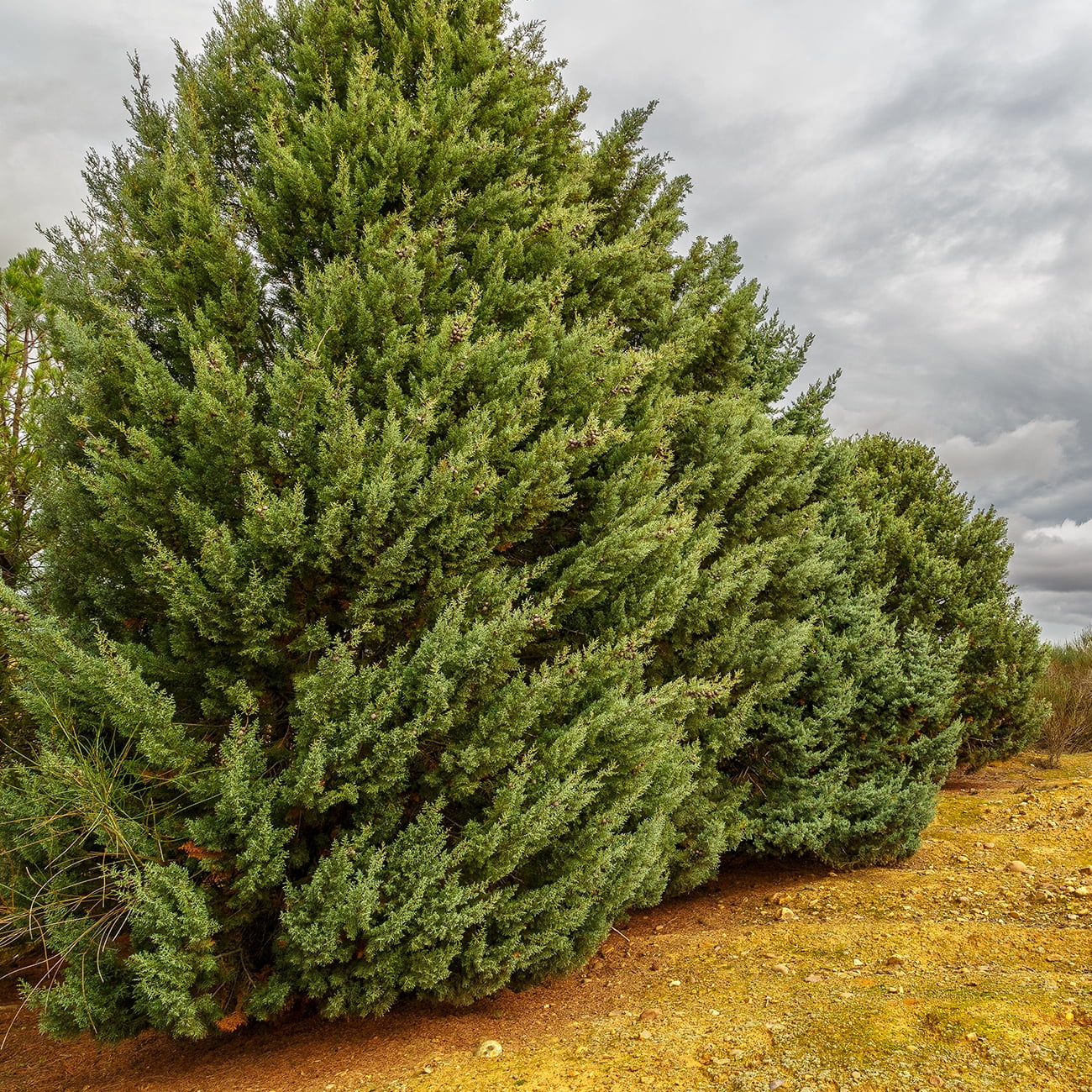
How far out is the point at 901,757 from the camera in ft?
23.2

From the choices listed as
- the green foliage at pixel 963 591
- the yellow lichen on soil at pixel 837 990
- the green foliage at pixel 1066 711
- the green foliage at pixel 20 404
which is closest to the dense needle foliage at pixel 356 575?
the yellow lichen on soil at pixel 837 990

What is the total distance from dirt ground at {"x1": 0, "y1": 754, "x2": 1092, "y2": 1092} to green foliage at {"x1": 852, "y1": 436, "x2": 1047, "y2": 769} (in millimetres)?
4732

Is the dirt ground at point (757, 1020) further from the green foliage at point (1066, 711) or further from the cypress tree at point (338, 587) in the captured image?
the green foliage at point (1066, 711)

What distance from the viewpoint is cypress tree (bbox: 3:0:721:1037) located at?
3635mm

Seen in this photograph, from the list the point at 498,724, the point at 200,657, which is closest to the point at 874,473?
the point at 498,724

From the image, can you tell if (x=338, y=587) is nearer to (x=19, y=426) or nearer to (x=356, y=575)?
(x=356, y=575)

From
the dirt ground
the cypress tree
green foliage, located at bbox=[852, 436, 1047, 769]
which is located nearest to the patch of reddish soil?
the dirt ground

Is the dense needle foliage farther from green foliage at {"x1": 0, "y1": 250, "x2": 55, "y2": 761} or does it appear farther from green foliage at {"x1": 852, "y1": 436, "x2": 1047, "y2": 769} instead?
green foliage at {"x1": 852, "y1": 436, "x2": 1047, "y2": 769}

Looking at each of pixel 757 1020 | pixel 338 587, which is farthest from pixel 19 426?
pixel 757 1020

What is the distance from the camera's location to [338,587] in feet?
13.4

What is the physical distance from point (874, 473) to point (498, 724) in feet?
32.2

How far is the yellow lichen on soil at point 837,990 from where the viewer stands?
3225 millimetres

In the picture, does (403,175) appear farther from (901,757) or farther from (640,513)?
(901,757)

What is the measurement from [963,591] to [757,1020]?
928 cm
